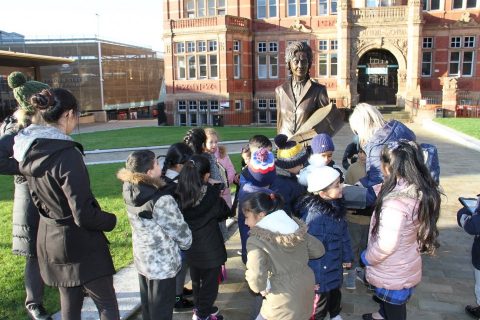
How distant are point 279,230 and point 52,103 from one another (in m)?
1.79

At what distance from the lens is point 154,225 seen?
3.22 metres

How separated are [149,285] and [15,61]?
71.5 feet

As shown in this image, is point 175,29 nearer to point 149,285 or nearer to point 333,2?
point 333,2

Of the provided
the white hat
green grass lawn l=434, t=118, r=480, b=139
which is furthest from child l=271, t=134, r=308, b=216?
green grass lawn l=434, t=118, r=480, b=139

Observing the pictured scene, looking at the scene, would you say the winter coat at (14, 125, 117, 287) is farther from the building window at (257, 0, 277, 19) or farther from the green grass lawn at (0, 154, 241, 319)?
the building window at (257, 0, 277, 19)

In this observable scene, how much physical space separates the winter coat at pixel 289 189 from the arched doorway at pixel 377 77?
2682cm

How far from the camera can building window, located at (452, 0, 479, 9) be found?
25344mm

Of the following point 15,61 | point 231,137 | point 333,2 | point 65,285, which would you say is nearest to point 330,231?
point 65,285

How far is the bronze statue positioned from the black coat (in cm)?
253

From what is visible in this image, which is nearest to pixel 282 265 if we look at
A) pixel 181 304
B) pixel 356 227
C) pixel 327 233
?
pixel 327 233

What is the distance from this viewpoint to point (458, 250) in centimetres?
554

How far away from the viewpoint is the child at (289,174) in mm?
3797

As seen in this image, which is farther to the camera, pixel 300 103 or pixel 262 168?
pixel 300 103

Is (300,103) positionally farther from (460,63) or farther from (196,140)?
(460,63)
